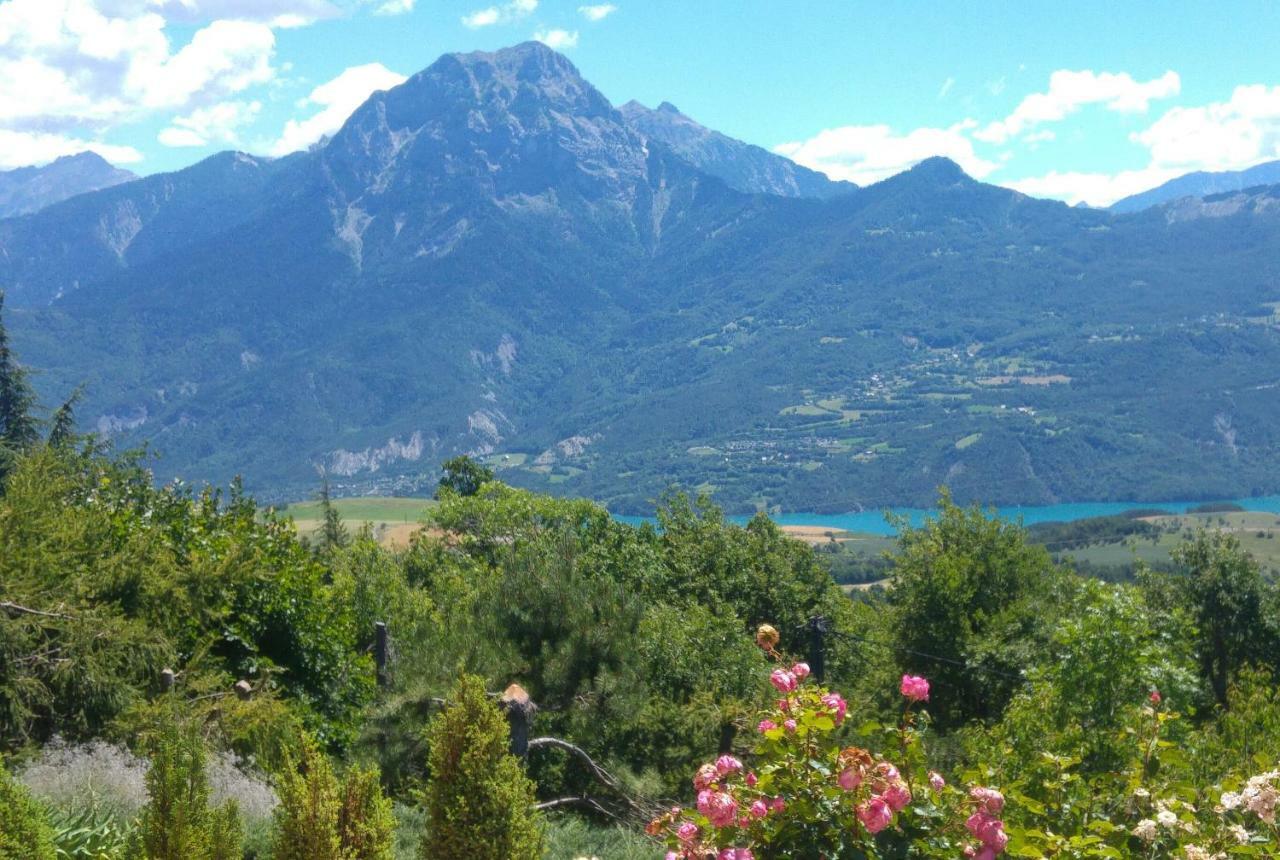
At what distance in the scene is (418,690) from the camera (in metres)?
9.46

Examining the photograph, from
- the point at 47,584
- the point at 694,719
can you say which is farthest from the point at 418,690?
the point at 47,584

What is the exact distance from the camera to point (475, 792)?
6168mm

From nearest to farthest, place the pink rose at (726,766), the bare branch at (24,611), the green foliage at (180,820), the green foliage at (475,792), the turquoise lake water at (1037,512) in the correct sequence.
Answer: the pink rose at (726,766) → the green foliage at (180,820) → the green foliage at (475,792) → the bare branch at (24,611) → the turquoise lake water at (1037,512)

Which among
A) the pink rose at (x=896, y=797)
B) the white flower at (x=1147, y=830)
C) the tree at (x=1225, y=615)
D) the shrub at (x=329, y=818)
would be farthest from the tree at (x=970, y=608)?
the pink rose at (x=896, y=797)

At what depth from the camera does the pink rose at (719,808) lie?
151 inches

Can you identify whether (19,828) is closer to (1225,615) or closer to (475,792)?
(475,792)

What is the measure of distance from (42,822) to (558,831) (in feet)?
12.3

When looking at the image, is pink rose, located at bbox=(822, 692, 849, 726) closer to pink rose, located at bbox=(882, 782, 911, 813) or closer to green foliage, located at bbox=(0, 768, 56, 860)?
pink rose, located at bbox=(882, 782, 911, 813)

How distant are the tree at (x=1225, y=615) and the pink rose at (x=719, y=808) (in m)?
17.5

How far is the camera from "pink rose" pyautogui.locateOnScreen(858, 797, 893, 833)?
3770 millimetres

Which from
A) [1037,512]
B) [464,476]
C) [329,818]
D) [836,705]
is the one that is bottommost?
[1037,512]

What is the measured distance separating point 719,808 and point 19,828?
3531 mm

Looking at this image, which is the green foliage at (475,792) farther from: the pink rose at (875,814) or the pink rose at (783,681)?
the pink rose at (875,814)

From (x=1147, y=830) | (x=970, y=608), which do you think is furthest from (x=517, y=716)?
(x=970, y=608)
